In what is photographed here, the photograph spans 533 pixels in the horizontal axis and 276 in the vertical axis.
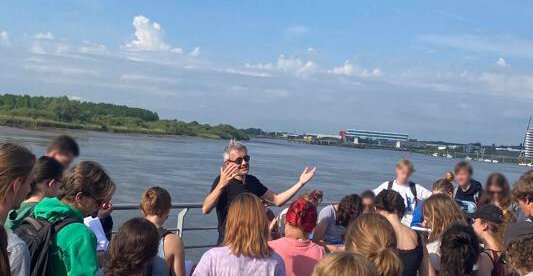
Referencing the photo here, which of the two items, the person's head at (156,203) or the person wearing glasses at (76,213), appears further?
the person's head at (156,203)

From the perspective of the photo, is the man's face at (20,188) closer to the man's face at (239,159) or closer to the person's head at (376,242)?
the person's head at (376,242)

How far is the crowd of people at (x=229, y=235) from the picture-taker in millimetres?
2412

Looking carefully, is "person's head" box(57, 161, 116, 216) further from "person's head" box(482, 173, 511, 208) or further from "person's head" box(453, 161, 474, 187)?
"person's head" box(453, 161, 474, 187)

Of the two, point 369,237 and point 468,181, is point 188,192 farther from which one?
point 369,237

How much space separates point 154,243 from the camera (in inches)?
118

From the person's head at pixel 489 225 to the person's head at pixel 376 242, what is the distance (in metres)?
1.13

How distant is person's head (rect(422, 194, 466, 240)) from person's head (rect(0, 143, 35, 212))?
2.73 m

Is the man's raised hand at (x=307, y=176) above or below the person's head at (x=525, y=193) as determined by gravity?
below

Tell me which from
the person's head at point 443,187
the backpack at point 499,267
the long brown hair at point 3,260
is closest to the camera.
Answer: the long brown hair at point 3,260

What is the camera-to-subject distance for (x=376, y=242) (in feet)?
10.2

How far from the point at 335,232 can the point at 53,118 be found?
58378 millimetres

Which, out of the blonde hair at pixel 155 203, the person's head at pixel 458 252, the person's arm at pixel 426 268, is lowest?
the person's arm at pixel 426 268

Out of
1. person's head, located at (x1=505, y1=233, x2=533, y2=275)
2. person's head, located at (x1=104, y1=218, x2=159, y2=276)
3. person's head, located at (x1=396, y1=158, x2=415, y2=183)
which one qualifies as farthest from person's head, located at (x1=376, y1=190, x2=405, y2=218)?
person's head, located at (x1=396, y1=158, x2=415, y2=183)

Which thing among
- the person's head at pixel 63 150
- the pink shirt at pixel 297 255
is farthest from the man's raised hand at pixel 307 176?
the person's head at pixel 63 150
